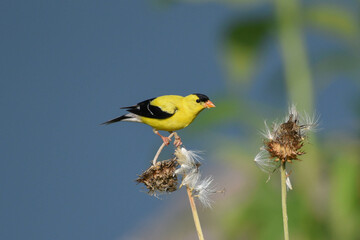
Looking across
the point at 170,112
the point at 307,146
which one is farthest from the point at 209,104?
the point at 307,146

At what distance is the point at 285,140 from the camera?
97cm

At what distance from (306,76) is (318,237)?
1.06 m

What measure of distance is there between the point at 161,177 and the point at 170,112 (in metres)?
0.22

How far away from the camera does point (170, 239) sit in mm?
5164

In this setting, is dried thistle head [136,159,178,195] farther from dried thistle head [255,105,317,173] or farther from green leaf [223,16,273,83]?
green leaf [223,16,273,83]

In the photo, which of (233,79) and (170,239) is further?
(170,239)

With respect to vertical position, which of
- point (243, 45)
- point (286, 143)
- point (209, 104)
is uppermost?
point (243, 45)

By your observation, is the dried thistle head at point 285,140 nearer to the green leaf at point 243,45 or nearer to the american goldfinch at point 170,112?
the american goldfinch at point 170,112

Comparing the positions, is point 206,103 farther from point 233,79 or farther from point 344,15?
point 344,15

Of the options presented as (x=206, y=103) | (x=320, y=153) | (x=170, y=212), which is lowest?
(x=206, y=103)

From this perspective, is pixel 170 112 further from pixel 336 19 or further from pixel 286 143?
pixel 336 19

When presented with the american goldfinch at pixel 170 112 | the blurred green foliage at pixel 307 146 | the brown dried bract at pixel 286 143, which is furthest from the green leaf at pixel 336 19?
the brown dried bract at pixel 286 143

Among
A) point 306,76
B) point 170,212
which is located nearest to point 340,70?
point 306,76

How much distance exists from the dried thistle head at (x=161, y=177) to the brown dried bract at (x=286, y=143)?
218 mm
